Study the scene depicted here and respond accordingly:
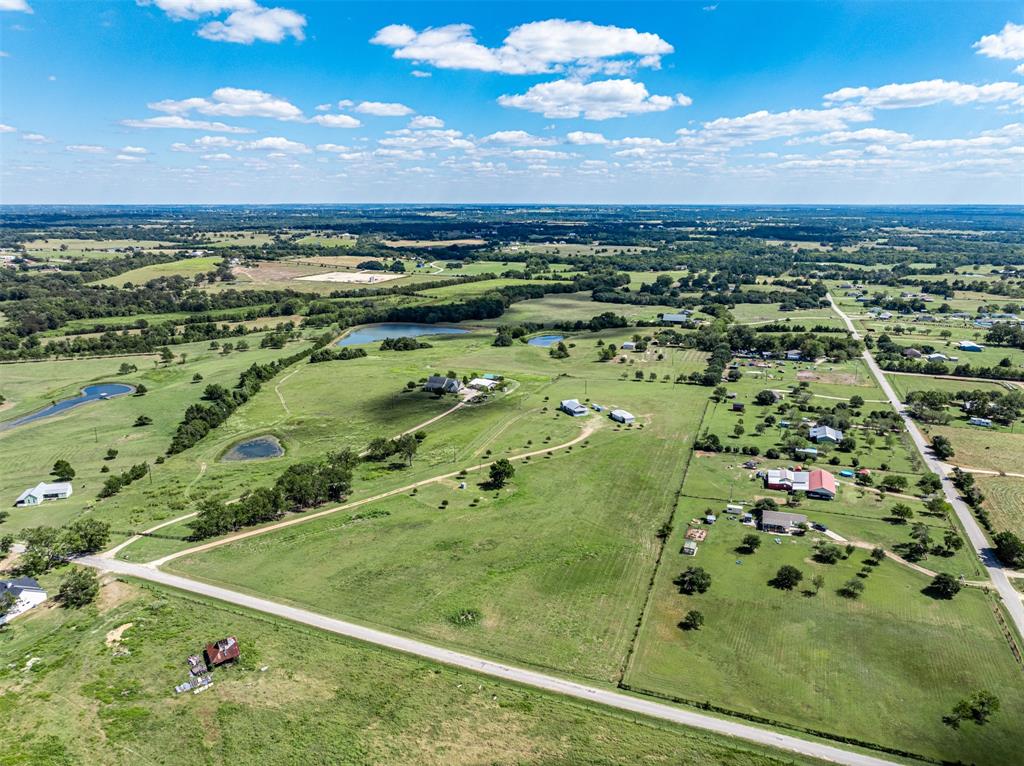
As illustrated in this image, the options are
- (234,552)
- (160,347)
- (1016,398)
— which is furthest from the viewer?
(160,347)

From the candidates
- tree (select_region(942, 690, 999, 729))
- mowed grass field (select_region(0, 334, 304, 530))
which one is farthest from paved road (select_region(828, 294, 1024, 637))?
mowed grass field (select_region(0, 334, 304, 530))

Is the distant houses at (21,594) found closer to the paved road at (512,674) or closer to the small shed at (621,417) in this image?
the paved road at (512,674)

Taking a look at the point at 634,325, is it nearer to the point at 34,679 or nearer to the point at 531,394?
the point at 531,394

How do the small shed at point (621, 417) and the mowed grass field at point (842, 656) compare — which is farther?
the small shed at point (621, 417)

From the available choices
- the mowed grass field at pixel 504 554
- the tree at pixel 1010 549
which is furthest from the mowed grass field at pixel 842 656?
the tree at pixel 1010 549

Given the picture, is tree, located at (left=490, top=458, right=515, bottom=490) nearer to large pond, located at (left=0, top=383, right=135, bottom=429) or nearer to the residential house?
the residential house

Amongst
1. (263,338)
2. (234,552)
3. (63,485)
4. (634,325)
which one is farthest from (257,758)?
(634,325)
